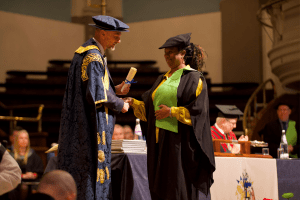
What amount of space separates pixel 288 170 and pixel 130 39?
7.73m

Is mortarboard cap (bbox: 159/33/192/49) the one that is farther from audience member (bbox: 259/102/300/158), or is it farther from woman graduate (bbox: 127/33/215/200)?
audience member (bbox: 259/102/300/158)

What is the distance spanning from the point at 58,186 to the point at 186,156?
1326mm

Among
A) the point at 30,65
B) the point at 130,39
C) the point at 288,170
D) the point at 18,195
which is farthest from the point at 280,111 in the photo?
the point at 30,65

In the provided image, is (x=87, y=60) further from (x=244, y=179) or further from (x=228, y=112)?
(x=228, y=112)

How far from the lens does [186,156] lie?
Result: 8.47 feet

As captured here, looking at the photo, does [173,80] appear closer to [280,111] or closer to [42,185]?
[42,185]

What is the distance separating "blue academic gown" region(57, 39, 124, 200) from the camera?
2.47m

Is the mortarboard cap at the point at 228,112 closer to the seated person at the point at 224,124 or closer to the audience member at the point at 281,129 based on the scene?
the seated person at the point at 224,124

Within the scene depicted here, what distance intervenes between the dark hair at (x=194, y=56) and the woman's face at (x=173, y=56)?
70 millimetres

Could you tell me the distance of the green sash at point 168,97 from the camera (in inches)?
104

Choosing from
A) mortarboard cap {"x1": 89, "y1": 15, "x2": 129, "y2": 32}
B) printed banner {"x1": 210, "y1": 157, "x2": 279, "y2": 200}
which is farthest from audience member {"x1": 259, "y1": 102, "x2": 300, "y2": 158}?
mortarboard cap {"x1": 89, "y1": 15, "x2": 129, "y2": 32}

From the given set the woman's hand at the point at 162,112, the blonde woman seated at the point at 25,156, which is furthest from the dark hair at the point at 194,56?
the blonde woman seated at the point at 25,156

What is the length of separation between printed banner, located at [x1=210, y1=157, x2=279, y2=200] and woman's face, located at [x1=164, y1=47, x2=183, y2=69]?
1.04 metres

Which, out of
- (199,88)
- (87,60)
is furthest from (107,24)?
(199,88)
